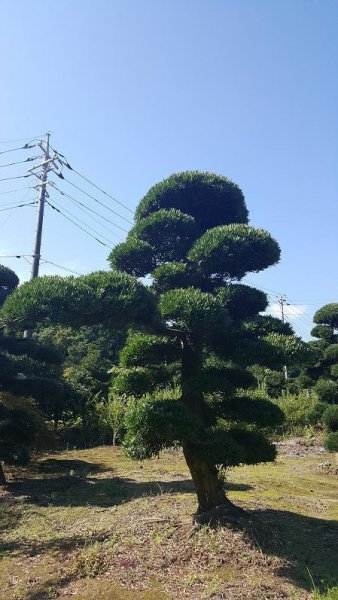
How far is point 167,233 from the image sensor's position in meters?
5.77

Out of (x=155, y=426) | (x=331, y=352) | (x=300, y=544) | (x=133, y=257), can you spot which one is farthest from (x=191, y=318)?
(x=331, y=352)

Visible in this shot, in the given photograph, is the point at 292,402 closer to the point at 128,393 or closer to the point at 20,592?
the point at 128,393

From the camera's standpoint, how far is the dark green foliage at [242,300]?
209 inches

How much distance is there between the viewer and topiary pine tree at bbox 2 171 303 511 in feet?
14.6

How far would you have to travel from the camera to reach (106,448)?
529 inches

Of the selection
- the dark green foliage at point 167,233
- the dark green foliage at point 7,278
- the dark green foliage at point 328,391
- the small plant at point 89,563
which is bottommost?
the small plant at point 89,563

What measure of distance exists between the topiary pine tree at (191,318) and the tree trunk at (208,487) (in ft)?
0.04

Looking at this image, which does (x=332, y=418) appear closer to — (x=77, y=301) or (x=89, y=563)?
(x=89, y=563)

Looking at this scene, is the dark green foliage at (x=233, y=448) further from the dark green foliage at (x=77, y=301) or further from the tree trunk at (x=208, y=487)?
the dark green foliage at (x=77, y=301)

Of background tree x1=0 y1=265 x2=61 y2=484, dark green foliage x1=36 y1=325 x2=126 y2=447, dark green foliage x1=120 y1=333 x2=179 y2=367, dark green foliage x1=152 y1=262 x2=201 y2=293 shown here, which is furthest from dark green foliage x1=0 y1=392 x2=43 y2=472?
dark green foliage x1=152 y1=262 x2=201 y2=293

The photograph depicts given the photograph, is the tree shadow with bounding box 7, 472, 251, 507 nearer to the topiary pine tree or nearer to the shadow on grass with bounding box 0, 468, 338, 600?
the shadow on grass with bounding box 0, 468, 338, 600

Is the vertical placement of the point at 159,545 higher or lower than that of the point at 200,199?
lower

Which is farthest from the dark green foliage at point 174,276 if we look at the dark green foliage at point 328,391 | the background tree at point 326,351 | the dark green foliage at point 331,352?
the dark green foliage at point 331,352

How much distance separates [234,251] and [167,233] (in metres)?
0.93
